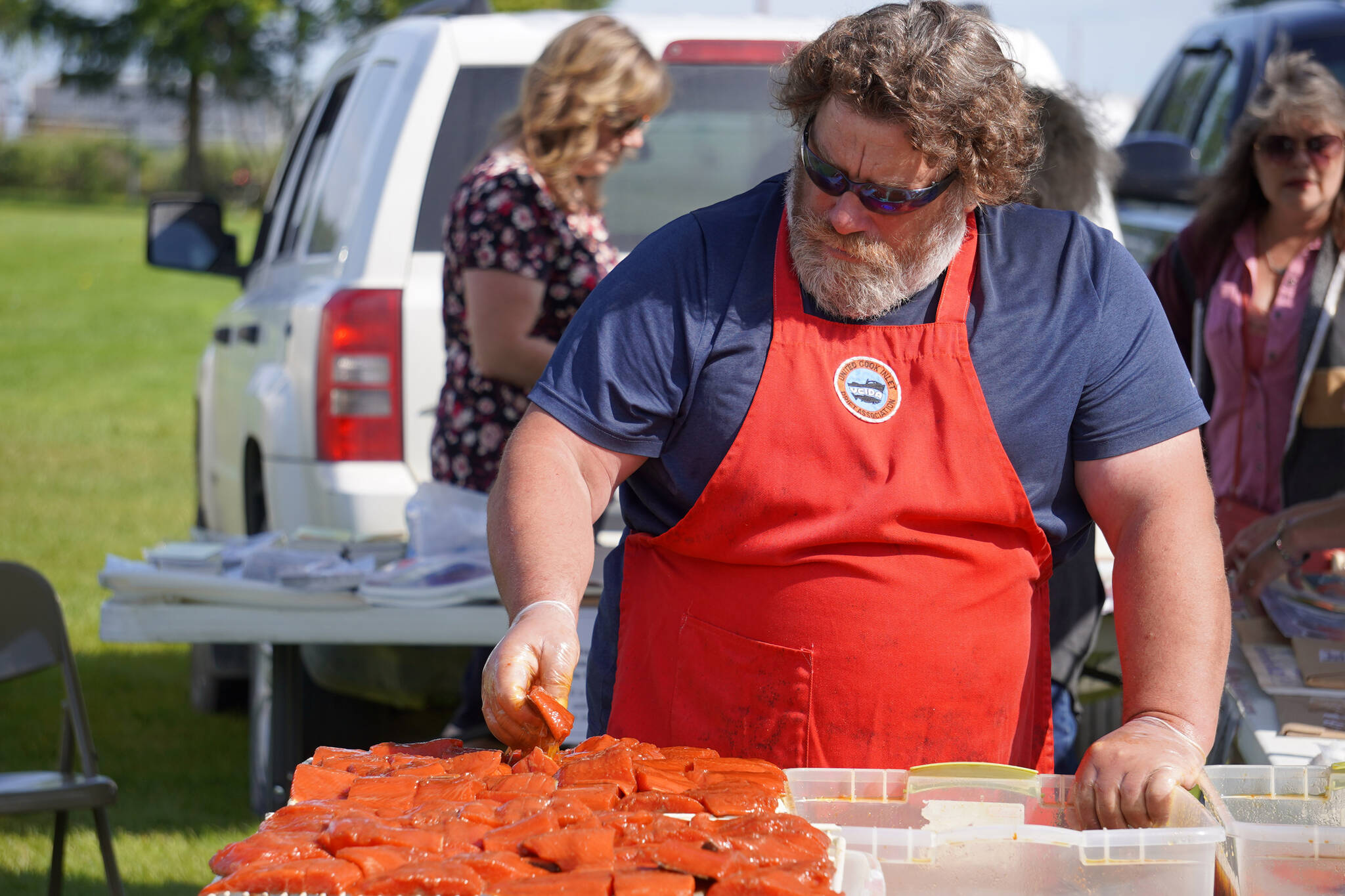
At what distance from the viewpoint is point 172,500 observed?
10.6 metres

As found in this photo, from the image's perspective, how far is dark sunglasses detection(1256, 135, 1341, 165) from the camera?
3.66 metres

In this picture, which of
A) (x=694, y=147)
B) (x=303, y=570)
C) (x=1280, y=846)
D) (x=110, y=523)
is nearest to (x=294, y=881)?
(x=1280, y=846)

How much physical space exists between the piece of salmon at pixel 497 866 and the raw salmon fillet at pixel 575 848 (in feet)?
0.07

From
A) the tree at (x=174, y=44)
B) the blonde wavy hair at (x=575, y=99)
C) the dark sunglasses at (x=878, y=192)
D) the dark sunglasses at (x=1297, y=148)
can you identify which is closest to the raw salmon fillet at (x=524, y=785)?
the dark sunglasses at (x=878, y=192)

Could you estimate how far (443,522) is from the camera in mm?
3529

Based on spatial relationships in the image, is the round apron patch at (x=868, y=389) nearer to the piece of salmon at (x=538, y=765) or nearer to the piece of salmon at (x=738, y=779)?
the piece of salmon at (x=738, y=779)

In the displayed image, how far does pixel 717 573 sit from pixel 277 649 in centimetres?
190

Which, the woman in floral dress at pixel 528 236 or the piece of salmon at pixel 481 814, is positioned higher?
the woman in floral dress at pixel 528 236

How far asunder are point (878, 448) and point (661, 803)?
63 centimetres

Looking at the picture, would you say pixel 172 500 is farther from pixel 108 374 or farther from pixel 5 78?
pixel 5 78

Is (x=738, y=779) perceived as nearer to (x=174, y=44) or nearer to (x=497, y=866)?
(x=497, y=866)

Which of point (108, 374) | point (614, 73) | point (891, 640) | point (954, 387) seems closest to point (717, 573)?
point (891, 640)

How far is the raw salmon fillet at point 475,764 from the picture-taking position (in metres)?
1.92

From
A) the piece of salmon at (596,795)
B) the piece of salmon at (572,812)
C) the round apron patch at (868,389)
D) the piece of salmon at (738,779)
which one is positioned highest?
the round apron patch at (868,389)
